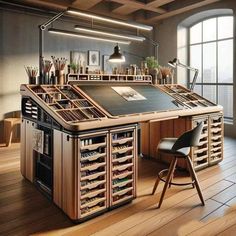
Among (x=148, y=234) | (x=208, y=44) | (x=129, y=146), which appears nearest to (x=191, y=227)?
(x=148, y=234)

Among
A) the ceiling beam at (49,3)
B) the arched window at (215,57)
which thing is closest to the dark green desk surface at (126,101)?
the ceiling beam at (49,3)

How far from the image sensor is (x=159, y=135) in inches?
171

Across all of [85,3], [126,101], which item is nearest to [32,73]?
[126,101]

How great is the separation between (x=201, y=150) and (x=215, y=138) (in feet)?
1.27

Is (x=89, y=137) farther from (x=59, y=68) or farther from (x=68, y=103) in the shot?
(x=59, y=68)

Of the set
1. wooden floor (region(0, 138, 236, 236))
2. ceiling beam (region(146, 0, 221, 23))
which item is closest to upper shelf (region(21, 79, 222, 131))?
wooden floor (region(0, 138, 236, 236))

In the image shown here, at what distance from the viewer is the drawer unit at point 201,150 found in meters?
3.81

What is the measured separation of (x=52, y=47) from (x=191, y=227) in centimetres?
583

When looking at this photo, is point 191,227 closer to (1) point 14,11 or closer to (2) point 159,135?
(2) point 159,135

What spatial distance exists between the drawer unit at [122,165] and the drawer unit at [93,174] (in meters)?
0.09

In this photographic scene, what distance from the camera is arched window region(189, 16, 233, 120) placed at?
712 cm

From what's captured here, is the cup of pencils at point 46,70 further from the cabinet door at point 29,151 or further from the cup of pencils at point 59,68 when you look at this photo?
the cabinet door at point 29,151

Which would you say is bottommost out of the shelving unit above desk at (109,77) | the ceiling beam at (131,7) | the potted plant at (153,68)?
the shelving unit above desk at (109,77)

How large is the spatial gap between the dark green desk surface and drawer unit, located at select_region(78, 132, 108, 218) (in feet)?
1.55
